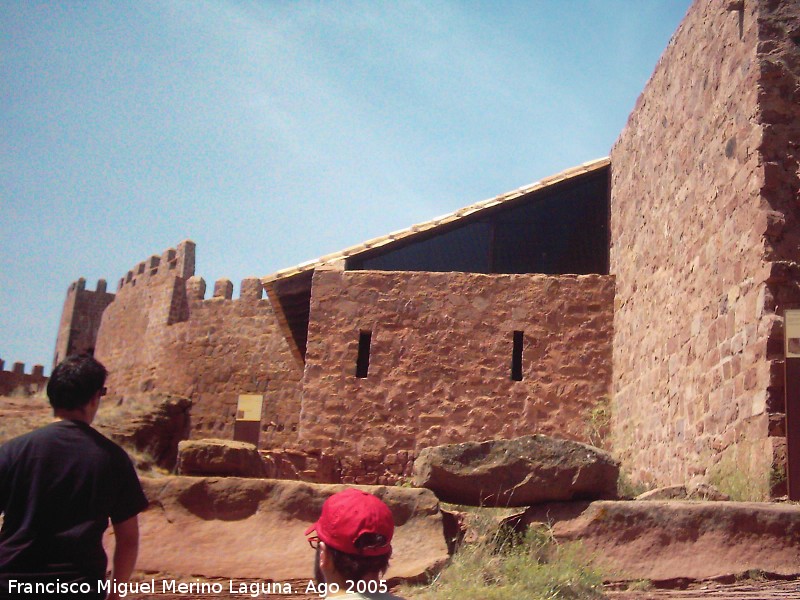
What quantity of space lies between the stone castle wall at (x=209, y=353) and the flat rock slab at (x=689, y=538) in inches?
636

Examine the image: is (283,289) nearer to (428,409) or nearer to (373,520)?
(428,409)

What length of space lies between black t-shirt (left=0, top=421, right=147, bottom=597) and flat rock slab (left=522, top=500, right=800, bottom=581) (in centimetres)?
337

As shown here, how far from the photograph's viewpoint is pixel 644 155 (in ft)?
37.3

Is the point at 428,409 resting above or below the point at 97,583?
above

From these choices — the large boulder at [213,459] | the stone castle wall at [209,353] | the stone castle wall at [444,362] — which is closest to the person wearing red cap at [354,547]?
the large boulder at [213,459]

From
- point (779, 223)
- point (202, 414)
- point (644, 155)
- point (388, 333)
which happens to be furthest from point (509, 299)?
point (202, 414)

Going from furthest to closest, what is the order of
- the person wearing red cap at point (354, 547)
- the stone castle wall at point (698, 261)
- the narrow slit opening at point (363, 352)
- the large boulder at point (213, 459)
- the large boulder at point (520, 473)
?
the narrow slit opening at point (363, 352) → the stone castle wall at point (698, 261) → the large boulder at point (213, 459) → the large boulder at point (520, 473) → the person wearing red cap at point (354, 547)

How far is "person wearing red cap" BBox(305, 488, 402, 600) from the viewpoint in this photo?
329 cm

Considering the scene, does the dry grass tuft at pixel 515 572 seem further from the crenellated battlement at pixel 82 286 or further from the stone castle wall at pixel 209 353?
the crenellated battlement at pixel 82 286

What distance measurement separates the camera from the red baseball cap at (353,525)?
10.8 ft

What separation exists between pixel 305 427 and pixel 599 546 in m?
6.28

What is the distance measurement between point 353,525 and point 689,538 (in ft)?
11.2

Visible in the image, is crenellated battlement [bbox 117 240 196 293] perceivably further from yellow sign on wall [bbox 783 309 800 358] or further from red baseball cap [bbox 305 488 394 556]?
red baseball cap [bbox 305 488 394 556]

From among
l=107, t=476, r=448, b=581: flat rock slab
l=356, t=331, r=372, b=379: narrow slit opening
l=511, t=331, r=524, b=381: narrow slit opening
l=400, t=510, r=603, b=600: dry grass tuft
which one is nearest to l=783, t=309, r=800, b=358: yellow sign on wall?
l=400, t=510, r=603, b=600: dry grass tuft
